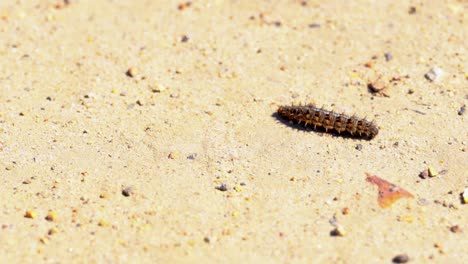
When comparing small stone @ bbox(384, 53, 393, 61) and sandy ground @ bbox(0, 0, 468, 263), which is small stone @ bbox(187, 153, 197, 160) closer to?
sandy ground @ bbox(0, 0, 468, 263)

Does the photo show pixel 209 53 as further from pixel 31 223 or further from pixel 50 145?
pixel 31 223

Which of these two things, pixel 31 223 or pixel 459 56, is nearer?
pixel 31 223

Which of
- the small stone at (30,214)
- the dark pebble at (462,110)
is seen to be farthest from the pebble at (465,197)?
the small stone at (30,214)

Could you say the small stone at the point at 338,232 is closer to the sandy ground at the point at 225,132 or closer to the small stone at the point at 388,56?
the sandy ground at the point at 225,132

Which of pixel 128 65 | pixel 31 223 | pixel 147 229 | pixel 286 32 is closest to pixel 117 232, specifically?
pixel 147 229

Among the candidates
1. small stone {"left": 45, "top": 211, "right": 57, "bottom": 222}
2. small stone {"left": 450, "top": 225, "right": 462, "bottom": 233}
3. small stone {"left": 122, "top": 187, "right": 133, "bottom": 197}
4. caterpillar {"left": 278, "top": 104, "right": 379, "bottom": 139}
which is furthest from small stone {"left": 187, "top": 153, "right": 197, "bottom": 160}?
small stone {"left": 450, "top": 225, "right": 462, "bottom": 233}

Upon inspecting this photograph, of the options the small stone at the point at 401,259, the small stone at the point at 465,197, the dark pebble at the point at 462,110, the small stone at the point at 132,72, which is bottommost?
the small stone at the point at 401,259

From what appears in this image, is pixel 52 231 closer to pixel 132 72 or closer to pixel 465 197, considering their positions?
pixel 132 72
